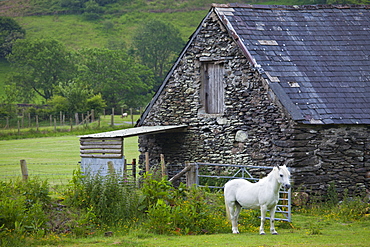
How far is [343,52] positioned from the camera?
1825 centimetres

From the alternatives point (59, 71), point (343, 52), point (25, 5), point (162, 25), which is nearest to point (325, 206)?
point (343, 52)

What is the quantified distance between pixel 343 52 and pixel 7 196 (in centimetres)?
1190

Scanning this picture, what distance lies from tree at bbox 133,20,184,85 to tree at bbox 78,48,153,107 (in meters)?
16.9

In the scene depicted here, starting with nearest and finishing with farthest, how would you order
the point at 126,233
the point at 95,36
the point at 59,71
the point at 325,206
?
the point at 126,233, the point at 325,206, the point at 59,71, the point at 95,36

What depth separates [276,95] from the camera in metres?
16.2

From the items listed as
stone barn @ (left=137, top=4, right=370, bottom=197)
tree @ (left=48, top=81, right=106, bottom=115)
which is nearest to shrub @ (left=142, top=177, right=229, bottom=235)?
stone barn @ (left=137, top=4, right=370, bottom=197)

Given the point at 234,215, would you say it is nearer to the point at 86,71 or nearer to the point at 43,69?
the point at 86,71

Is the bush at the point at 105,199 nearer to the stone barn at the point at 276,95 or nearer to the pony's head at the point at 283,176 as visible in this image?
the pony's head at the point at 283,176

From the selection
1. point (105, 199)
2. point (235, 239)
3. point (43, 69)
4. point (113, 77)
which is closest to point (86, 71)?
point (113, 77)

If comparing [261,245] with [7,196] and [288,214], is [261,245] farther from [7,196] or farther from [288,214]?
[7,196]

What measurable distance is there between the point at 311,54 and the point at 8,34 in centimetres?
9090

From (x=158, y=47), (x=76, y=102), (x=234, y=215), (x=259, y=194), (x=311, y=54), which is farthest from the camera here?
(x=158, y=47)

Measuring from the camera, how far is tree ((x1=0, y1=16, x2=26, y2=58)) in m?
98.2

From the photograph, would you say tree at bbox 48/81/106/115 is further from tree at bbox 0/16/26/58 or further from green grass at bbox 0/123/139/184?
tree at bbox 0/16/26/58
